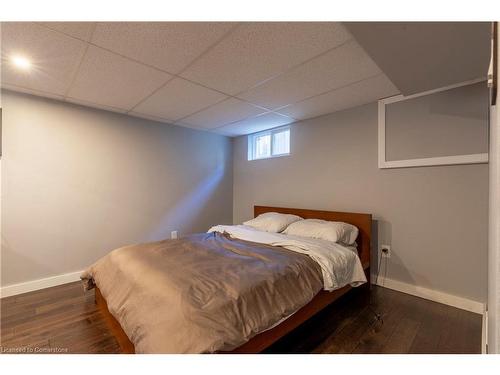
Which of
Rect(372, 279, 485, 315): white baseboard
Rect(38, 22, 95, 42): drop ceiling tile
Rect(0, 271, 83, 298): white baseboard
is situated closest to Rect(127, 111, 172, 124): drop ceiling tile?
Rect(38, 22, 95, 42): drop ceiling tile

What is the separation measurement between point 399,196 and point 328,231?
0.88 meters

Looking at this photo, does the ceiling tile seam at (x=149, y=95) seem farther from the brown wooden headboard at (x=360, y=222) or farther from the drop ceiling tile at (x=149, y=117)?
the brown wooden headboard at (x=360, y=222)

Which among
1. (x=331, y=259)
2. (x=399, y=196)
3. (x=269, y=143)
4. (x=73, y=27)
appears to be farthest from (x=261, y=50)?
(x=269, y=143)

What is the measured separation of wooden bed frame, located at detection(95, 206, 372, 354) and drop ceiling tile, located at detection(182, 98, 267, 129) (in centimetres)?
148

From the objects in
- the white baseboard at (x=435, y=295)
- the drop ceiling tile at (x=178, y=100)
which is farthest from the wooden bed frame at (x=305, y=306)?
the drop ceiling tile at (x=178, y=100)

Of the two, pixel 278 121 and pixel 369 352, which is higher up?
pixel 278 121

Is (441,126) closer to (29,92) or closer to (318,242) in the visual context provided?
(318,242)

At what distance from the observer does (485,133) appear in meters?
1.86

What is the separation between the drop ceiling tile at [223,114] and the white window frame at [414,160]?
138 centimetres

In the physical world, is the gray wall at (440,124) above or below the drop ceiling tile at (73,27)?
below

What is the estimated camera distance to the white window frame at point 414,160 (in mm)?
1921

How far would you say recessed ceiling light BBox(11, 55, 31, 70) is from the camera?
1.69 m

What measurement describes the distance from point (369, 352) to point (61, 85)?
348 centimetres
